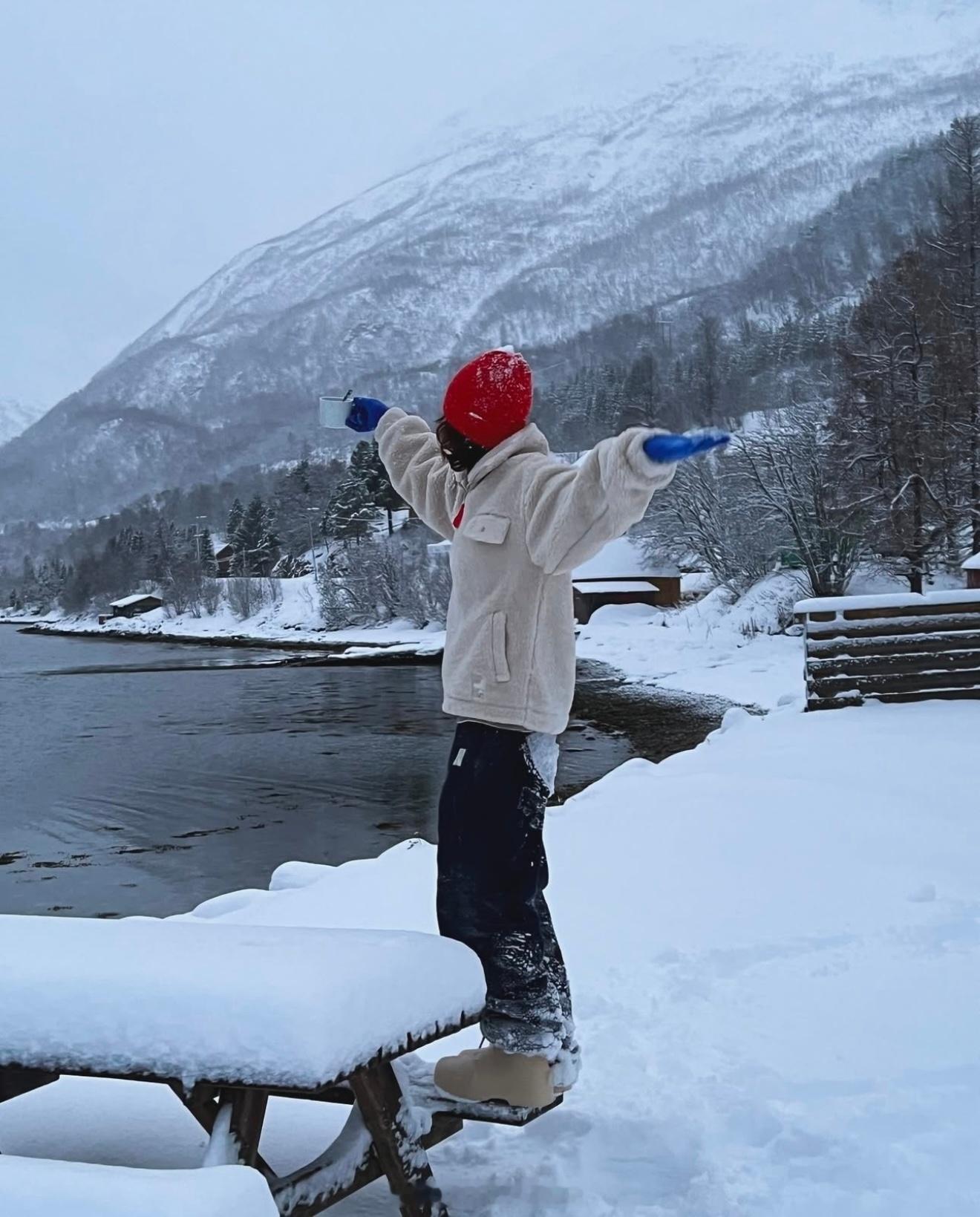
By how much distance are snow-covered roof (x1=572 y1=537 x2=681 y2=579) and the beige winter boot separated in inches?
1987

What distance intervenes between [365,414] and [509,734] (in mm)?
1231

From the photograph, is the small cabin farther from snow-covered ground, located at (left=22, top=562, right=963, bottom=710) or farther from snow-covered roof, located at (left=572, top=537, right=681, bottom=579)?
snow-covered roof, located at (left=572, top=537, right=681, bottom=579)

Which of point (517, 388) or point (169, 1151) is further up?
point (517, 388)

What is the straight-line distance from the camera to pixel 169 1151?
251 cm

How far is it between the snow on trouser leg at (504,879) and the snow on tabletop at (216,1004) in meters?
0.35

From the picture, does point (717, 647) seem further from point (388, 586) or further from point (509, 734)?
point (509, 734)

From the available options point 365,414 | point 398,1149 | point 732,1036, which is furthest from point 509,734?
point 732,1036

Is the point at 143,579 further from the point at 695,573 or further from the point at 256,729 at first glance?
the point at 256,729

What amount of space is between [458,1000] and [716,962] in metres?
1.95

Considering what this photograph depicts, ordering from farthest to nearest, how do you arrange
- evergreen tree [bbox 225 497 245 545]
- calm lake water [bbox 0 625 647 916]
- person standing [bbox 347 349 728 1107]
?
evergreen tree [bbox 225 497 245 545], calm lake water [bbox 0 625 647 916], person standing [bbox 347 349 728 1107]

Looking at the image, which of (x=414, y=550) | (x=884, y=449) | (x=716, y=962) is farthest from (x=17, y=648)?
(x=716, y=962)

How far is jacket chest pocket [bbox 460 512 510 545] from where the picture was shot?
8.48ft

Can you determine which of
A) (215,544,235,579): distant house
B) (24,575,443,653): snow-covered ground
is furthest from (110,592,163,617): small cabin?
(215,544,235,579): distant house

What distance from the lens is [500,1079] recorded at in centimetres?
248
